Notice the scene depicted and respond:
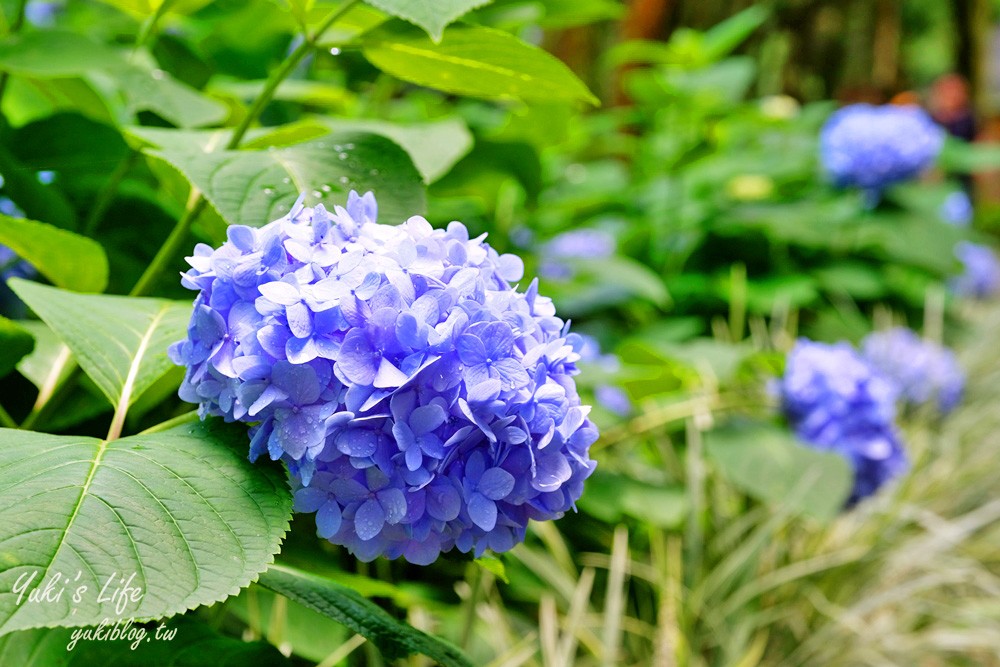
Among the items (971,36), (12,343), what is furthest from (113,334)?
(971,36)

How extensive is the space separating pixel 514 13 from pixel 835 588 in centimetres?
147

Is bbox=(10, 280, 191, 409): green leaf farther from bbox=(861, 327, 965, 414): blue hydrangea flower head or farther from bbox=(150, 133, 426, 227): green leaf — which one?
bbox=(861, 327, 965, 414): blue hydrangea flower head

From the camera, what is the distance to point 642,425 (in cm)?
179

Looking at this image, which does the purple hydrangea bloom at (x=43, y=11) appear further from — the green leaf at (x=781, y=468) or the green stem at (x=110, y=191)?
the green leaf at (x=781, y=468)

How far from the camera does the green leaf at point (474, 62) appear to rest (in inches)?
34.3

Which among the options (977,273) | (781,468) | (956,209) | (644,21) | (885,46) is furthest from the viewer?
(885,46)

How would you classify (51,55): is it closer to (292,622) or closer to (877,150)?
(292,622)

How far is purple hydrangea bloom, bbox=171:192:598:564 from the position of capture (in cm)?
58

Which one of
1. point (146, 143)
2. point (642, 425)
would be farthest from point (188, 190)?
point (642, 425)

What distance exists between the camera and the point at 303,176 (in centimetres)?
80

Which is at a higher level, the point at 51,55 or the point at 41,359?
the point at 51,55

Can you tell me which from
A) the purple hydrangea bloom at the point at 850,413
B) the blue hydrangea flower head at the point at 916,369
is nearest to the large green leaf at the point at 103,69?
the purple hydrangea bloom at the point at 850,413

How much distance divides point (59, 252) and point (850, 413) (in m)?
1.57

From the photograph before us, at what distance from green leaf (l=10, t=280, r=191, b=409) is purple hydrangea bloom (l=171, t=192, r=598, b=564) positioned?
0.08 meters
